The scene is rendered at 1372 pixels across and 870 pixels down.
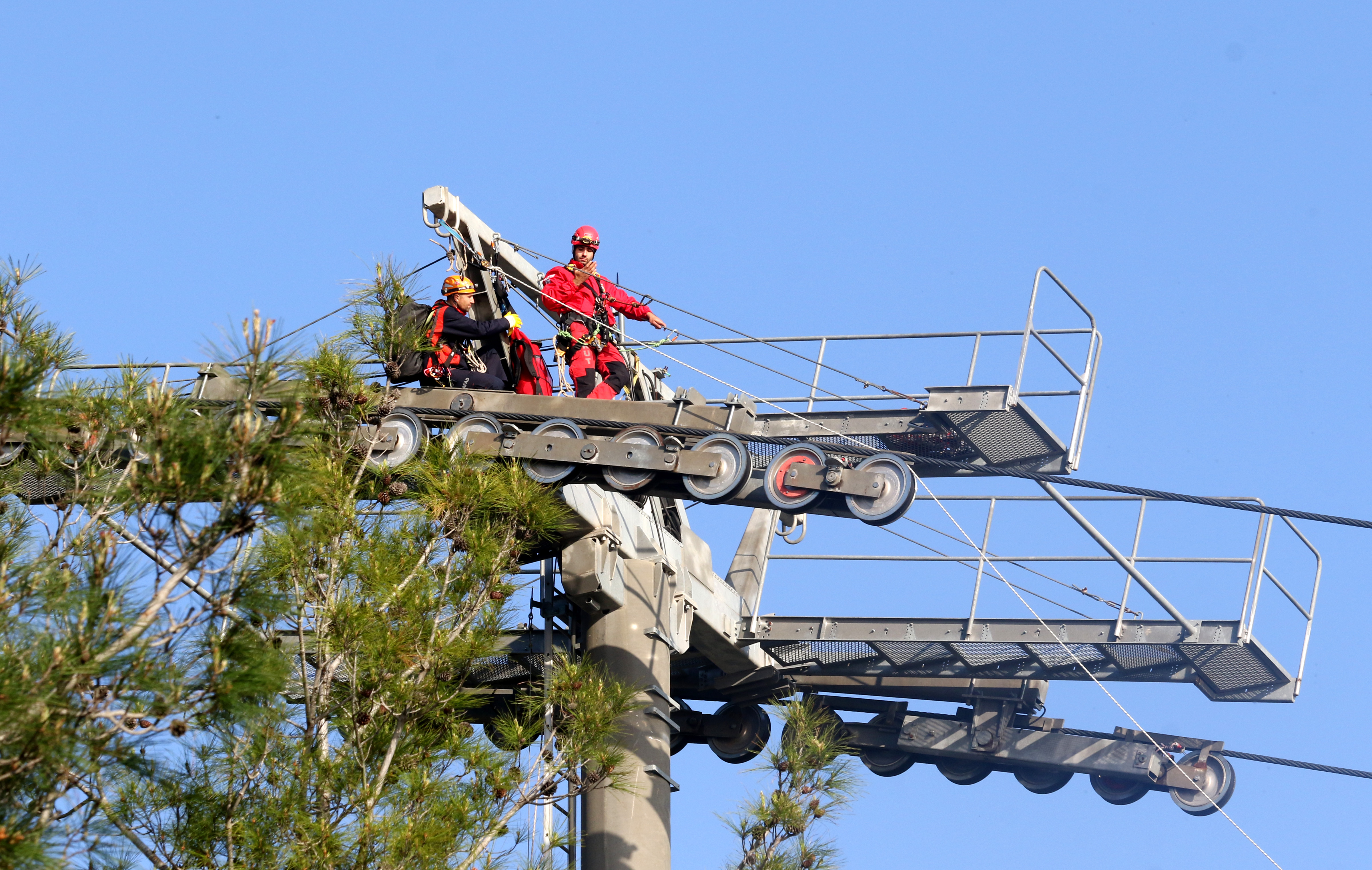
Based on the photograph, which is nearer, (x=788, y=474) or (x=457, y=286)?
(x=788, y=474)

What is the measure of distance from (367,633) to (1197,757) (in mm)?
11391

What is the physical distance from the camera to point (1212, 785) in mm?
18297

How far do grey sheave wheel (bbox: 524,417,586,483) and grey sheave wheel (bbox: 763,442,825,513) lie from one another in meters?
1.55

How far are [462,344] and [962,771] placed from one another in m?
7.72

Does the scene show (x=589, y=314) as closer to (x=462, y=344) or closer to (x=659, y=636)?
(x=462, y=344)

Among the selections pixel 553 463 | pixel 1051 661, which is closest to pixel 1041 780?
pixel 1051 661

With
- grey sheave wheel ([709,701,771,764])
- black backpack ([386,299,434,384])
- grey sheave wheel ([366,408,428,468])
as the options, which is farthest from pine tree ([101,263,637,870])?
grey sheave wheel ([709,701,771,764])

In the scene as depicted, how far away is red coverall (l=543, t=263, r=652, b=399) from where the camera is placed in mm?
16219

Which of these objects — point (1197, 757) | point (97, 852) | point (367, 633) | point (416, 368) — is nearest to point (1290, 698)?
point (1197, 757)

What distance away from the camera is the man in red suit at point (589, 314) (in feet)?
53.3

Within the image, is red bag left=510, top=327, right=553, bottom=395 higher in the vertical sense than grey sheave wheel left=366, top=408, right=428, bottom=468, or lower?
higher

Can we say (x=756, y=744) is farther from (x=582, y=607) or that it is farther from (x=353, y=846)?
(x=353, y=846)

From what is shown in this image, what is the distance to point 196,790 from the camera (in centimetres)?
921

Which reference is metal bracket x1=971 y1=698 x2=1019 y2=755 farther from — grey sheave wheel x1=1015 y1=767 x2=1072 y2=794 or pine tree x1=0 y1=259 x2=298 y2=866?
pine tree x1=0 y1=259 x2=298 y2=866
